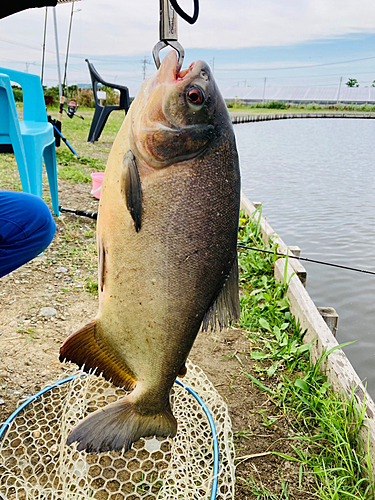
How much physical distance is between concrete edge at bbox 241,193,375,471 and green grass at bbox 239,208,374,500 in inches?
2.0

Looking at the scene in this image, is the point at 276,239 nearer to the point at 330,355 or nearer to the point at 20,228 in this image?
the point at 330,355

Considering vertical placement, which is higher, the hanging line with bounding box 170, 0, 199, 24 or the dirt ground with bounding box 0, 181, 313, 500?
the hanging line with bounding box 170, 0, 199, 24

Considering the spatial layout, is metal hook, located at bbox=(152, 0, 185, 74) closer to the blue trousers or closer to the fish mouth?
the fish mouth

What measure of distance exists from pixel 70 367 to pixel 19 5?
91.2 inches

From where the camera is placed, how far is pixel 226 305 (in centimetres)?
163

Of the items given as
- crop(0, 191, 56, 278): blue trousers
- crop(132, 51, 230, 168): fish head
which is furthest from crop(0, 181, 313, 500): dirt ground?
crop(132, 51, 230, 168): fish head

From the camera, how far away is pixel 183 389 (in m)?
2.57

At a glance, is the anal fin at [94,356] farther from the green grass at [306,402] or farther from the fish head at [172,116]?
the green grass at [306,402]

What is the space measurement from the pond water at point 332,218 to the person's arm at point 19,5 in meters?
3.89

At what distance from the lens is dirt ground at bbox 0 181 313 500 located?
2.32m

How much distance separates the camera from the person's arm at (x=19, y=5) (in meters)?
2.20

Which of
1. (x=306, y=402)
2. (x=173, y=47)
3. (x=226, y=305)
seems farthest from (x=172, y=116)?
(x=306, y=402)

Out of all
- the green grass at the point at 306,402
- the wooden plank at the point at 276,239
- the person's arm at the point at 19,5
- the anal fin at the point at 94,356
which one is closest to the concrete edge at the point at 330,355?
the green grass at the point at 306,402

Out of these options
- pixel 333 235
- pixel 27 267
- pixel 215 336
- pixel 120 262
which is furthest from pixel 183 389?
pixel 333 235
